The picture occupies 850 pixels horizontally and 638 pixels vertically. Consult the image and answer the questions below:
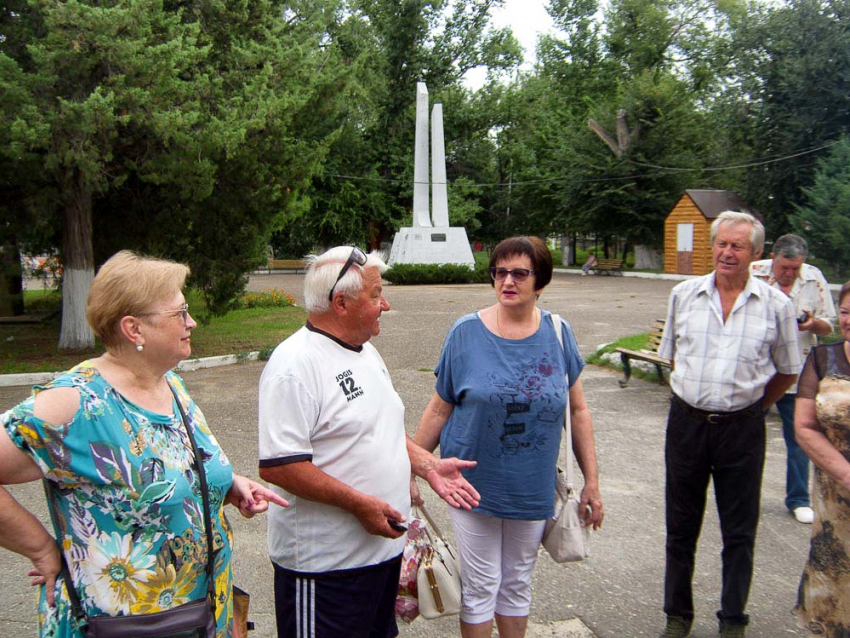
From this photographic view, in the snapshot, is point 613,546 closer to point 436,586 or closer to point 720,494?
point 720,494

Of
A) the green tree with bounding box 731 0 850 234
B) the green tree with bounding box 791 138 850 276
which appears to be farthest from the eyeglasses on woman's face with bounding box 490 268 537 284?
the green tree with bounding box 731 0 850 234

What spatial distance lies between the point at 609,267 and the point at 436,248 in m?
8.28

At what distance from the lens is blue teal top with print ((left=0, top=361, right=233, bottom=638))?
75.5 inches

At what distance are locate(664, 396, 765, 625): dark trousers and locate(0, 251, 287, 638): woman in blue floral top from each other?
216 cm

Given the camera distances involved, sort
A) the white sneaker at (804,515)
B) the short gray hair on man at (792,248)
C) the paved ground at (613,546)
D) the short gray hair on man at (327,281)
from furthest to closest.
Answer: the short gray hair on man at (792,248)
the white sneaker at (804,515)
the paved ground at (613,546)
the short gray hair on man at (327,281)

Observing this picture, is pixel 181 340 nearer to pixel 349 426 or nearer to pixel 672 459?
pixel 349 426

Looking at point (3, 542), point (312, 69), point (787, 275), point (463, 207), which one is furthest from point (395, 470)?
point (463, 207)

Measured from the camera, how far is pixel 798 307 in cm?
514

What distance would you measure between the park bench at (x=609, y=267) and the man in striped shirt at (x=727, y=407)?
33.5 meters

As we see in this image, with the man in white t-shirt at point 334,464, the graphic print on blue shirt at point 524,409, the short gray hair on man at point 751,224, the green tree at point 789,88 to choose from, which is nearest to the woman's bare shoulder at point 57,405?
the man in white t-shirt at point 334,464

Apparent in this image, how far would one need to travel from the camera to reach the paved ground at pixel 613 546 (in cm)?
369

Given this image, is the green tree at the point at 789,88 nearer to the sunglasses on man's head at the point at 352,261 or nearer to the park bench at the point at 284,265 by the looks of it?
the park bench at the point at 284,265

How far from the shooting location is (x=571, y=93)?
5112 cm

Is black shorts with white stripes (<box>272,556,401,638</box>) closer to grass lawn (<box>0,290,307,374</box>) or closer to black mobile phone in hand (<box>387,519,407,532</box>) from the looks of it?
black mobile phone in hand (<box>387,519,407,532</box>)
